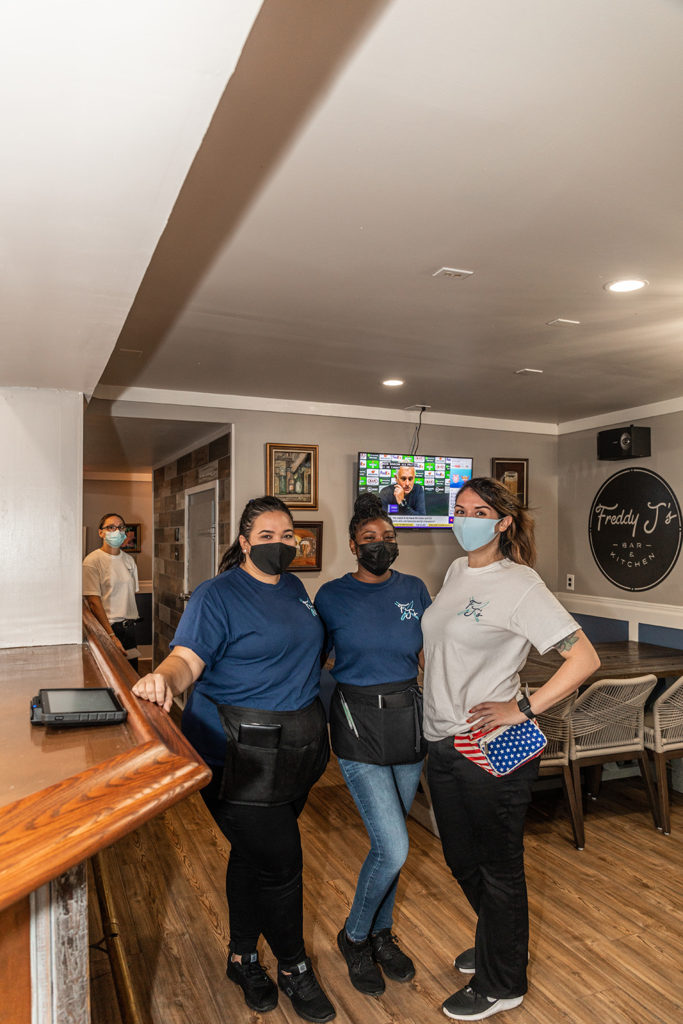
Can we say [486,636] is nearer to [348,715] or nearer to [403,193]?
[348,715]

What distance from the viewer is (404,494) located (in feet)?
16.4

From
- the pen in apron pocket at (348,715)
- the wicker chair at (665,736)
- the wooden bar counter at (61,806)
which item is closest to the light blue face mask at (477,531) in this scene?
the pen in apron pocket at (348,715)

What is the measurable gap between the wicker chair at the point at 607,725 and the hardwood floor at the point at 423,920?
343 millimetres

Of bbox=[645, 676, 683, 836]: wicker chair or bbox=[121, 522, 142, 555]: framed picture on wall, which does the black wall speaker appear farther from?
bbox=[121, 522, 142, 555]: framed picture on wall

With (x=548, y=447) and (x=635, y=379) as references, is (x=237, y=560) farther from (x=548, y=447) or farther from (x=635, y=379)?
(x=548, y=447)

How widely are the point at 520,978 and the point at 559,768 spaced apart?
4.99ft

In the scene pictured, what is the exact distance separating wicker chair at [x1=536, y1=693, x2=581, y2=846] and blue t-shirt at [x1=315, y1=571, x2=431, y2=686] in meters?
1.37

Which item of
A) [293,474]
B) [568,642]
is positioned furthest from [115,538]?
[568,642]

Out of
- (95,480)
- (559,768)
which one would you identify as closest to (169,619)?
(95,480)

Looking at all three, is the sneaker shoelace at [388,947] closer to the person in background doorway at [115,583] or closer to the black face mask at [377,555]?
the black face mask at [377,555]

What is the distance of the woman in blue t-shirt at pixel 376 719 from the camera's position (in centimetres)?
214

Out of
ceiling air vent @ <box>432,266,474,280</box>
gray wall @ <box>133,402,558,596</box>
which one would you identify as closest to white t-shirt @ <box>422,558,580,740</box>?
ceiling air vent @ <box>432,266,474,280</box>

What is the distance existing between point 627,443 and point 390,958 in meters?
3.56

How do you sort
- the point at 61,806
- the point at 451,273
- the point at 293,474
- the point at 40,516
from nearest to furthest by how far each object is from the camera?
the point at 61,806
the point at 40,516
the point at 451,273
the point at 293,474
